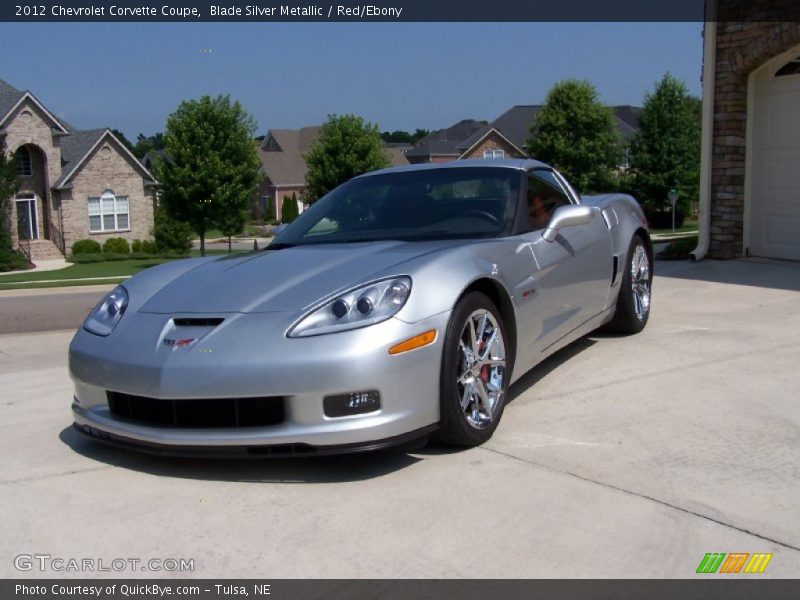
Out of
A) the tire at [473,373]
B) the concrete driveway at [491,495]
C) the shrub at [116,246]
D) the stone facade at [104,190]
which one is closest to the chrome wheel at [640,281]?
the concrete driveway at [491,495]

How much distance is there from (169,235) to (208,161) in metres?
10.7

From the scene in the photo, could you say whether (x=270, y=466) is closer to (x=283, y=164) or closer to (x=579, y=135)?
(x=579, y=135)

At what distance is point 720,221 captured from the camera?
11.0 m

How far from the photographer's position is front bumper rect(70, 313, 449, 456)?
3.49 metres

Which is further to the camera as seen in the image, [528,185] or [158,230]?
[158,230]

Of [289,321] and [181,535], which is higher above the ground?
[289,321]

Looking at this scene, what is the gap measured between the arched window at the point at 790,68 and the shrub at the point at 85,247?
118ft

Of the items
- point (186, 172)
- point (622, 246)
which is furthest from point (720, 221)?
point (186, 172)

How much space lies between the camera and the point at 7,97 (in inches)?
1563

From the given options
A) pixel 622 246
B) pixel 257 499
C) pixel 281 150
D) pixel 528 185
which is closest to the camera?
pixel 257 499

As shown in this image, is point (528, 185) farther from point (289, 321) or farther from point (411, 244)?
point (289, 321)

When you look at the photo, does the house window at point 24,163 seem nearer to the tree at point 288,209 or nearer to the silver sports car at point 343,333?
the tree at point 288,209

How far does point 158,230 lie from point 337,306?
41.7m

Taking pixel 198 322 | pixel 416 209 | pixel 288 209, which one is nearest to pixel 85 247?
pixel 288 209
